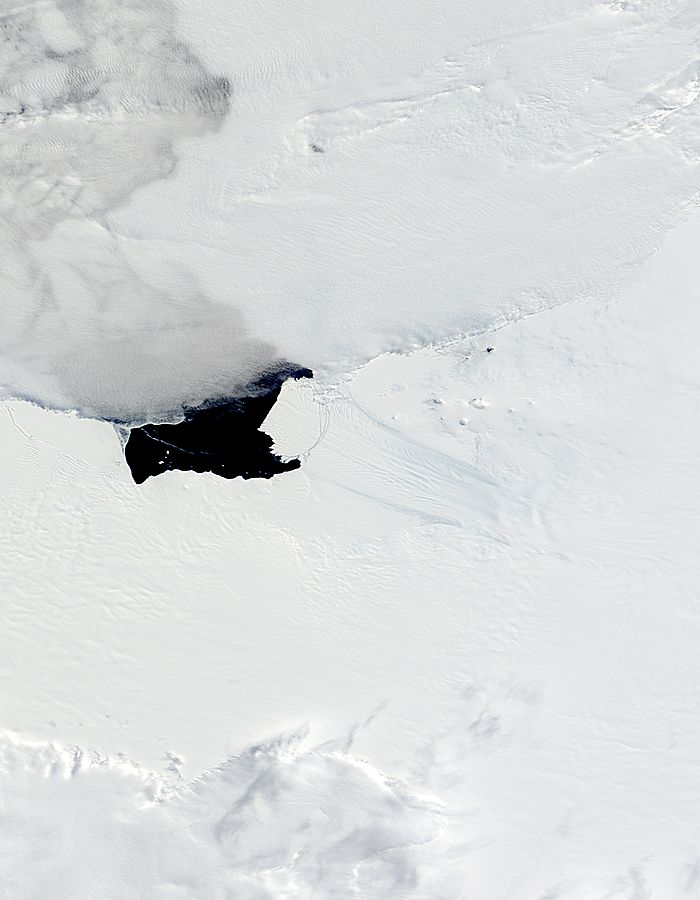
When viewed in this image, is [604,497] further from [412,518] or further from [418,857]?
[418,857]

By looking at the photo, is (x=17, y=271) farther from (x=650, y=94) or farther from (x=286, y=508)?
(x=650, y=94)

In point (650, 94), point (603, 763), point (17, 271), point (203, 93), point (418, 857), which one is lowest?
→ point (418, 857)

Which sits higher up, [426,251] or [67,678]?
[426,251]

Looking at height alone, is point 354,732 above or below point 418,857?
above

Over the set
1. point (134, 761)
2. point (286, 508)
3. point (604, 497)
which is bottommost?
point (134, 761)

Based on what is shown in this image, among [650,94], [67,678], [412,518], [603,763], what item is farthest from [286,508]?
[650,94]

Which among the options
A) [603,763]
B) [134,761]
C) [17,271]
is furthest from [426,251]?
[134,761]
